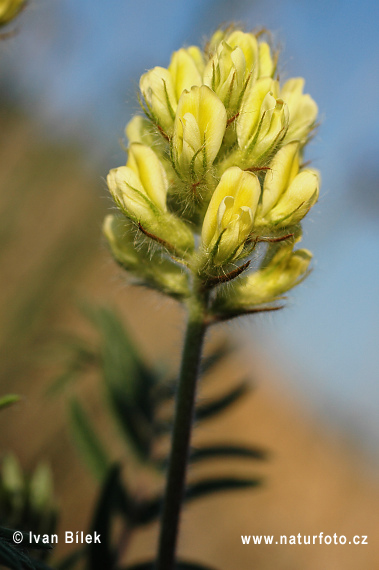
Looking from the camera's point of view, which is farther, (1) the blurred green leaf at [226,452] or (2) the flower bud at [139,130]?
(1) the blurred green leaf at [226,452]

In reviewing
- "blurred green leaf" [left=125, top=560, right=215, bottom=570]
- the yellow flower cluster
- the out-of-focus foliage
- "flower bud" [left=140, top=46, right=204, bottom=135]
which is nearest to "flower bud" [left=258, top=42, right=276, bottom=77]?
the yellow flower cluster

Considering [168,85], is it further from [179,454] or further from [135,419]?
[135,419]

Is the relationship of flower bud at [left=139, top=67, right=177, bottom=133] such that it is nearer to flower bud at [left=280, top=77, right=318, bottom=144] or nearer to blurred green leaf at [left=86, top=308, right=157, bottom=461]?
flower bud at [left=280, top=77, right=318, bottom=144]

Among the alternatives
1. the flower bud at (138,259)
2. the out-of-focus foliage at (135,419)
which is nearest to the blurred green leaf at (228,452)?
the out-of-focus foliage at (135,419)

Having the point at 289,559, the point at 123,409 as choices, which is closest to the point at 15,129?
the point at 123,409

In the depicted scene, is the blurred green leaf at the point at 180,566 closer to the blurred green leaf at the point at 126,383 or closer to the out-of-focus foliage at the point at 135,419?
the out-of-focus foliage at the point at 135,419
